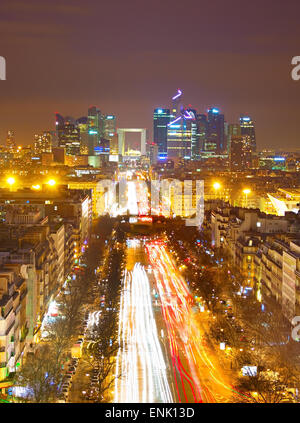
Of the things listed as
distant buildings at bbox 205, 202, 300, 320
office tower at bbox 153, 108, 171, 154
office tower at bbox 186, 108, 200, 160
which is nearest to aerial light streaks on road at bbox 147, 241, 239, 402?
distant buildings at bbox 205, 202, 300, 320

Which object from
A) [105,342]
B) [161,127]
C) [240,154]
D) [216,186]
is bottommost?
[105,342]

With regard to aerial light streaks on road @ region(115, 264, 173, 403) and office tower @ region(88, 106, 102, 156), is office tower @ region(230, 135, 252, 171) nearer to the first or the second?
office tower @ region(88, 106, 102, 156)

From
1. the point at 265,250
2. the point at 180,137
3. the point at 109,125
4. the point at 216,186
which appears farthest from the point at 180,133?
the point at 265,250

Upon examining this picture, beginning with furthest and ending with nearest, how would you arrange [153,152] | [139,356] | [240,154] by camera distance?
A: [153,152]
[240,154]
[139,356]

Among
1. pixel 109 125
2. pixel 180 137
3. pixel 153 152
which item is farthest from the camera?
pixel 109 125

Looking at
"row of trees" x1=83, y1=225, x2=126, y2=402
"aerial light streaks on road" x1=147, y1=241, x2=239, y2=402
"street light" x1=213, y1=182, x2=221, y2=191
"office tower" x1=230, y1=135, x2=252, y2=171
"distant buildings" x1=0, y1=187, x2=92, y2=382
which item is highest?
"office tower" x1=230, y1=135, x2=252, y2=171

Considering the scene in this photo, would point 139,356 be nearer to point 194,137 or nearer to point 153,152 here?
point 194,137

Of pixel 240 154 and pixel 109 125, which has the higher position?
pixel 109 125
